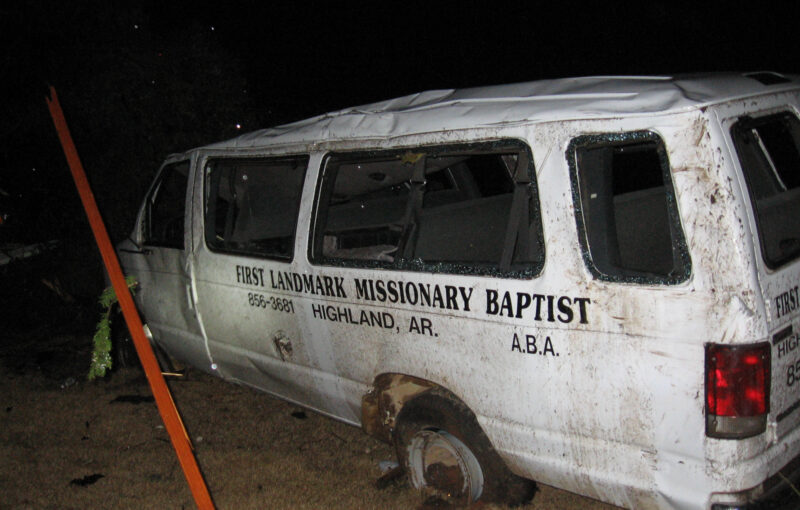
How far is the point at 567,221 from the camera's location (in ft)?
8.56

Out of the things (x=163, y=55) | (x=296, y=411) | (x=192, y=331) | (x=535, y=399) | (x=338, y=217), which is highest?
(x=163, y=55)

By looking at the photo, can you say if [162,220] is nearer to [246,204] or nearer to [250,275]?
[246,204]

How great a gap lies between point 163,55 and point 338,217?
558 centimetres

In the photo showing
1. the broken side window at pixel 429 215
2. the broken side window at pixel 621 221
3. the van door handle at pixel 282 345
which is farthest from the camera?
the van door handle at pixel 282 345

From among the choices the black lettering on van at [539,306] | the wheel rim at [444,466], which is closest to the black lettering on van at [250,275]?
the wheel rim at [444,466]

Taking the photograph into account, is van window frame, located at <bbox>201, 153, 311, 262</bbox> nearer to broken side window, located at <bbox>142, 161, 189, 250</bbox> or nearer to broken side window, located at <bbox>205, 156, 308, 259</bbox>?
broken side window, located at <bbox>205, 156, 308, 259</bbox>

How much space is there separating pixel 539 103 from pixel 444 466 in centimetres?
184

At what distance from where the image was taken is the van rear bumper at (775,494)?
232 cm

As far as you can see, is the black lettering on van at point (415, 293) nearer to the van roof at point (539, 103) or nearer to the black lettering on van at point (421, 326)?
the black lettering on van at point (421, 326)

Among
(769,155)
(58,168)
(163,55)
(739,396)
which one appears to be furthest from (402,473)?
(58,168)

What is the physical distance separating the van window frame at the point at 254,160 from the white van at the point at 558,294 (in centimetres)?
2

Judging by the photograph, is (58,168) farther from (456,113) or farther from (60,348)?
(456,113)

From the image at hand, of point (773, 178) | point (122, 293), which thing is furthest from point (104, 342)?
point (773, 178)

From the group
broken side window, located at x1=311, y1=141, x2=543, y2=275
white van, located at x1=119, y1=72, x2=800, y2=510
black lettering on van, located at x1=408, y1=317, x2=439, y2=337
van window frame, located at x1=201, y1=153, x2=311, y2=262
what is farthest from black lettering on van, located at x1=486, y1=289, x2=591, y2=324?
van window frame, located at x1=201, y1=153, x2=311, y2=262
